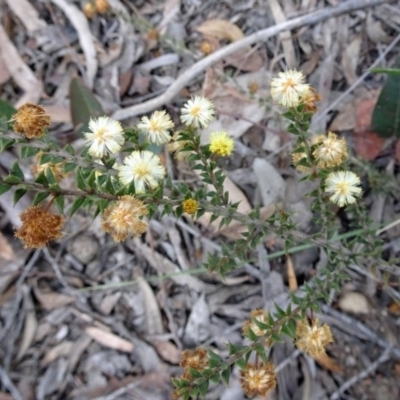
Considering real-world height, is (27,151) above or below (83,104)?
above

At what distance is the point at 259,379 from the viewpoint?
1.83m

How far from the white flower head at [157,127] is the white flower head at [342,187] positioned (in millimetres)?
581

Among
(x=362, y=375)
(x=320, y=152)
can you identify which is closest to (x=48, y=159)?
(x=320, y=152)

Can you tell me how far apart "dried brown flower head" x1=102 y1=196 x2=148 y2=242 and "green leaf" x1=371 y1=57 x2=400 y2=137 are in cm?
161

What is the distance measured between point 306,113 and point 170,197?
0.54 metres

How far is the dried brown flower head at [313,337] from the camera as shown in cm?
194

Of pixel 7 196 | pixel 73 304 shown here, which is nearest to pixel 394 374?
pixel 73 304

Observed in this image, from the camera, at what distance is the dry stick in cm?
305

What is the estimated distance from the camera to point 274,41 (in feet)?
10.6

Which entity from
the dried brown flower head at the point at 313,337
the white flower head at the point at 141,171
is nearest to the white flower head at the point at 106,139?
the white flower head at the point at 141,171

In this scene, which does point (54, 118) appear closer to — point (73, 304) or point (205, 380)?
point (73, 304)

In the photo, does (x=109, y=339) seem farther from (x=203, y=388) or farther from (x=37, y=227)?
(x=37, y=227)

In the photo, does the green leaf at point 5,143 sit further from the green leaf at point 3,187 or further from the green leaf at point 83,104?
the green leaf at point 83,104

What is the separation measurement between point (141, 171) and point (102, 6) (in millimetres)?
2057
